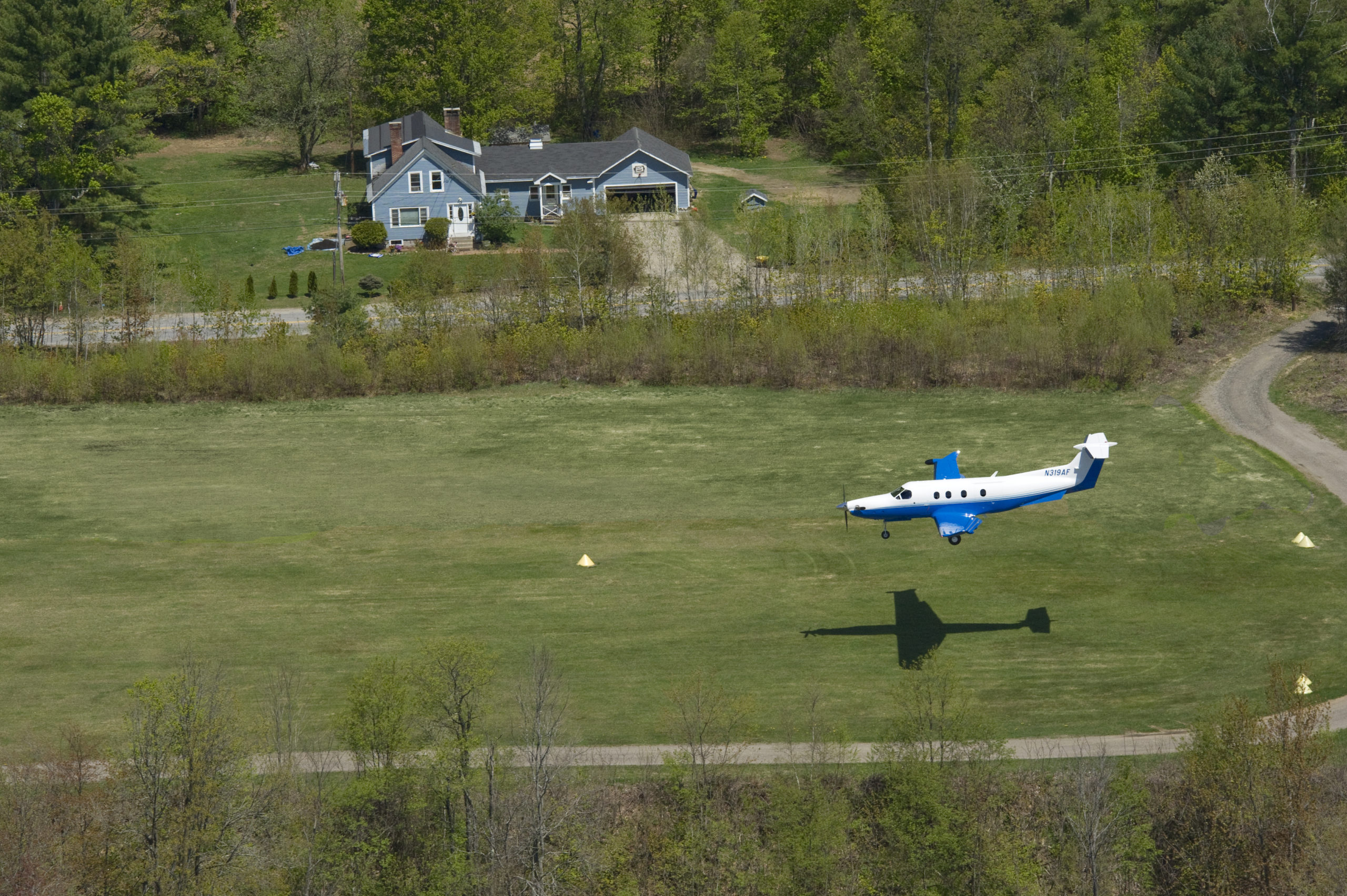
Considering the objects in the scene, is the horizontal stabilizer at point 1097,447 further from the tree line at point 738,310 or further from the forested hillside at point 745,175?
the tree line at point 738,310

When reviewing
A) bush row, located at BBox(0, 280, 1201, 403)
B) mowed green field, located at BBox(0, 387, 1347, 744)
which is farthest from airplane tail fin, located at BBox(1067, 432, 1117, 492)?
bush row, located at BBox(0, 280, 1201, 403)

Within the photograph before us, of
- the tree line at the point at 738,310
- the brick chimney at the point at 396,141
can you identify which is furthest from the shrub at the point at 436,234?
the tree line at the point at 738,310

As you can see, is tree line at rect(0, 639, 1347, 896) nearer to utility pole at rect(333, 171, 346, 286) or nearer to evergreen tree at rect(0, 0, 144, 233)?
utility pole at rect(333, 171, 346, 286)

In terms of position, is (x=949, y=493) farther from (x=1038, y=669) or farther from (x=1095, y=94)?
(x=1095, y=94)

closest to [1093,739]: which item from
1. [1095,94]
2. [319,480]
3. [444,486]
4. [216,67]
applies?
[444,486]

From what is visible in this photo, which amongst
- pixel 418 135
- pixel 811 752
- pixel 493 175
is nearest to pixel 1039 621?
pixel 811 752

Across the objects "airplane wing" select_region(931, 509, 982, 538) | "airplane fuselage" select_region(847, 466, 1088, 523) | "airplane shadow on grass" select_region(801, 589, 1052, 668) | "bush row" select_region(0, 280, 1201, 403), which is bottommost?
"airplane shadow on grass" select_region(801, 589, 1052, 668)
